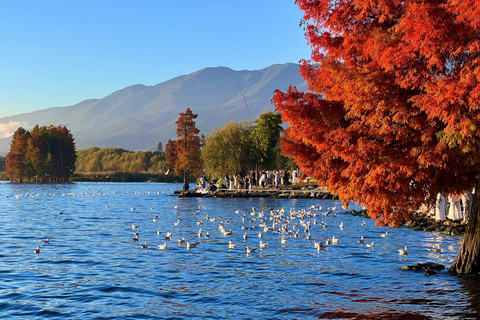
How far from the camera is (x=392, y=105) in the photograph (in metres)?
15.2

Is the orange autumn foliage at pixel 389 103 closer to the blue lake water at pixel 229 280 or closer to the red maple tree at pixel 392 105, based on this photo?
the red maple tree at pixel 392 105

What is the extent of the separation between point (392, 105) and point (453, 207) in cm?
2111

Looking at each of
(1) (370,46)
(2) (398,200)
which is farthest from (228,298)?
(1) (370,46)

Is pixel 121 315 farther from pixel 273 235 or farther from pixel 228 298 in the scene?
pixel 273 235

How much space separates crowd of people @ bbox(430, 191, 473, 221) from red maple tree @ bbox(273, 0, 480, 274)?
14.3 meters

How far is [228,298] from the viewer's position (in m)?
16.3

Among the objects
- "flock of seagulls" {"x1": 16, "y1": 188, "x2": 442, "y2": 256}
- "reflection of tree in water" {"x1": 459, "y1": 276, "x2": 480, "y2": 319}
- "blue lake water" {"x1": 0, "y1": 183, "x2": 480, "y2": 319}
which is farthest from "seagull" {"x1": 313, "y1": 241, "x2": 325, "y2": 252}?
"reflection of tree in water" {"x1": 459, "y1": 276, "x2": 480, "y2": 319}

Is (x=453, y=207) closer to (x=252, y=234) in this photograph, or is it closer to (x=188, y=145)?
(x=252, y=234)

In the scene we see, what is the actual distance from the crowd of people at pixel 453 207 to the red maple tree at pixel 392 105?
46.8 ft

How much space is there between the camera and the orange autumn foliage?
45.0 feet

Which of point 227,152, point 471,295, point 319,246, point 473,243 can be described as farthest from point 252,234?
point 227,152

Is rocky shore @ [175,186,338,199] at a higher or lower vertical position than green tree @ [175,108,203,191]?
lower

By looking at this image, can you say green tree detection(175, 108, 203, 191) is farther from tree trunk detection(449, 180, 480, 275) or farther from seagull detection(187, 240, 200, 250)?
tree trunk detection(449, 180, 480, 275)

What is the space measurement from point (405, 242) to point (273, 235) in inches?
304
